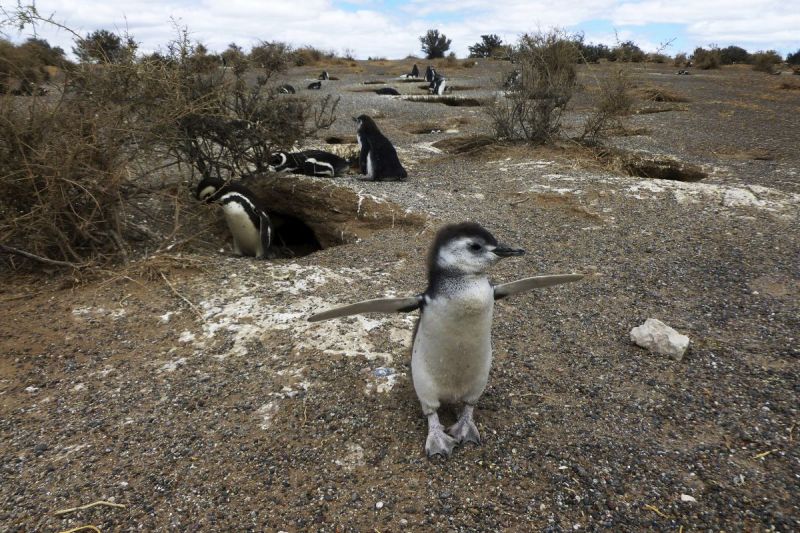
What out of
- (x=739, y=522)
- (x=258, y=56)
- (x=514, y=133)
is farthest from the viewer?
(x=514, y=133)

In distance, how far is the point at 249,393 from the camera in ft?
8.99

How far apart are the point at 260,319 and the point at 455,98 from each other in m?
12.4

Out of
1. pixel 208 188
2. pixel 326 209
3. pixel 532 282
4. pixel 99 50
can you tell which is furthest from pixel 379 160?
pixel 532 282

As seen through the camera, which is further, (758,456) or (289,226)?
(289,226)

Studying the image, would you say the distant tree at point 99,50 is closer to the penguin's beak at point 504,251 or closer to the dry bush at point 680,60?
the penguin's beak at point 504,251

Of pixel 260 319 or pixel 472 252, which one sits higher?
pixel 472 252

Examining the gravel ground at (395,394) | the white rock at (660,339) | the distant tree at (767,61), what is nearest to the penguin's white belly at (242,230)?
the gravel ground at (395,394)

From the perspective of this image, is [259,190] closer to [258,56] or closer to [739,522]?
[258,56]

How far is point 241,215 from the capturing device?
522cm

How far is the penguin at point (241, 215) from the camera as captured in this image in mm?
5176

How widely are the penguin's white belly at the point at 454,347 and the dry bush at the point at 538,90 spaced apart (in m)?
6.36

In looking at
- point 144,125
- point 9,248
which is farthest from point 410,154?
point 9,248

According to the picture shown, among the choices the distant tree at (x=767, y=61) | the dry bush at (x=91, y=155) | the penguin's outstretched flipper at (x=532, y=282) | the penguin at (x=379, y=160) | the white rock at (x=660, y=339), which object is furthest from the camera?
the distant tree at (x=767, y=61)

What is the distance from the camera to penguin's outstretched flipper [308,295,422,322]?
214cm
